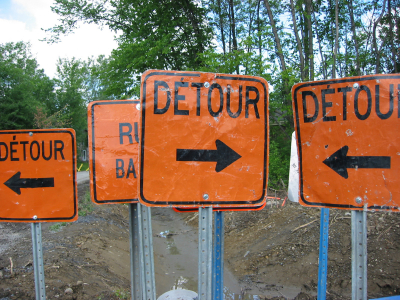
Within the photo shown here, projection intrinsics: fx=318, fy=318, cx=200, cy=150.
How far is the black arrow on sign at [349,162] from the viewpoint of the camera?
2.21 meters

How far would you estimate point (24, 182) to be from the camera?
11.3 feet

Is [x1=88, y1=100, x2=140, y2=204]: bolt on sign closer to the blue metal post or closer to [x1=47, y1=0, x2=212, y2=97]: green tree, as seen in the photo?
the blue metal post

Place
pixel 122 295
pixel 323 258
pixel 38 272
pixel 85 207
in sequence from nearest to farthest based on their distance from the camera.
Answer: pixel 38 272, pixel 323 258, pixel 122 295, pixel 85 207

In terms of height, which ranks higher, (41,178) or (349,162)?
(349,162)

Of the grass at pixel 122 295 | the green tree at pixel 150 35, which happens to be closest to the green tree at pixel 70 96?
the green tree at pixel 150 35

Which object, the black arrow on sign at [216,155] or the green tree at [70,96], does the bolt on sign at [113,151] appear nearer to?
the black arrow on sign at [216,155]

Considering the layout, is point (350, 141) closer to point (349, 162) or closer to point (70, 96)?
point (349, 162)

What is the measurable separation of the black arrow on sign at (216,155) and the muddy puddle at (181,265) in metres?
4.96

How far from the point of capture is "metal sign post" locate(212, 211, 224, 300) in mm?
2914

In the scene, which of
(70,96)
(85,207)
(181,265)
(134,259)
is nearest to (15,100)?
(70,96)

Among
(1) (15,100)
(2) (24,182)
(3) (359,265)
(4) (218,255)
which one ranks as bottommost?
(4) (218,255)

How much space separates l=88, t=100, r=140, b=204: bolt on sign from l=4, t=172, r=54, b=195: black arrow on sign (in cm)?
48

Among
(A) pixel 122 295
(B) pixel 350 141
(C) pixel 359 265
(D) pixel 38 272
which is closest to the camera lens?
(C) pixel 359 265

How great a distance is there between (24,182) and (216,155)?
2.34 meters
